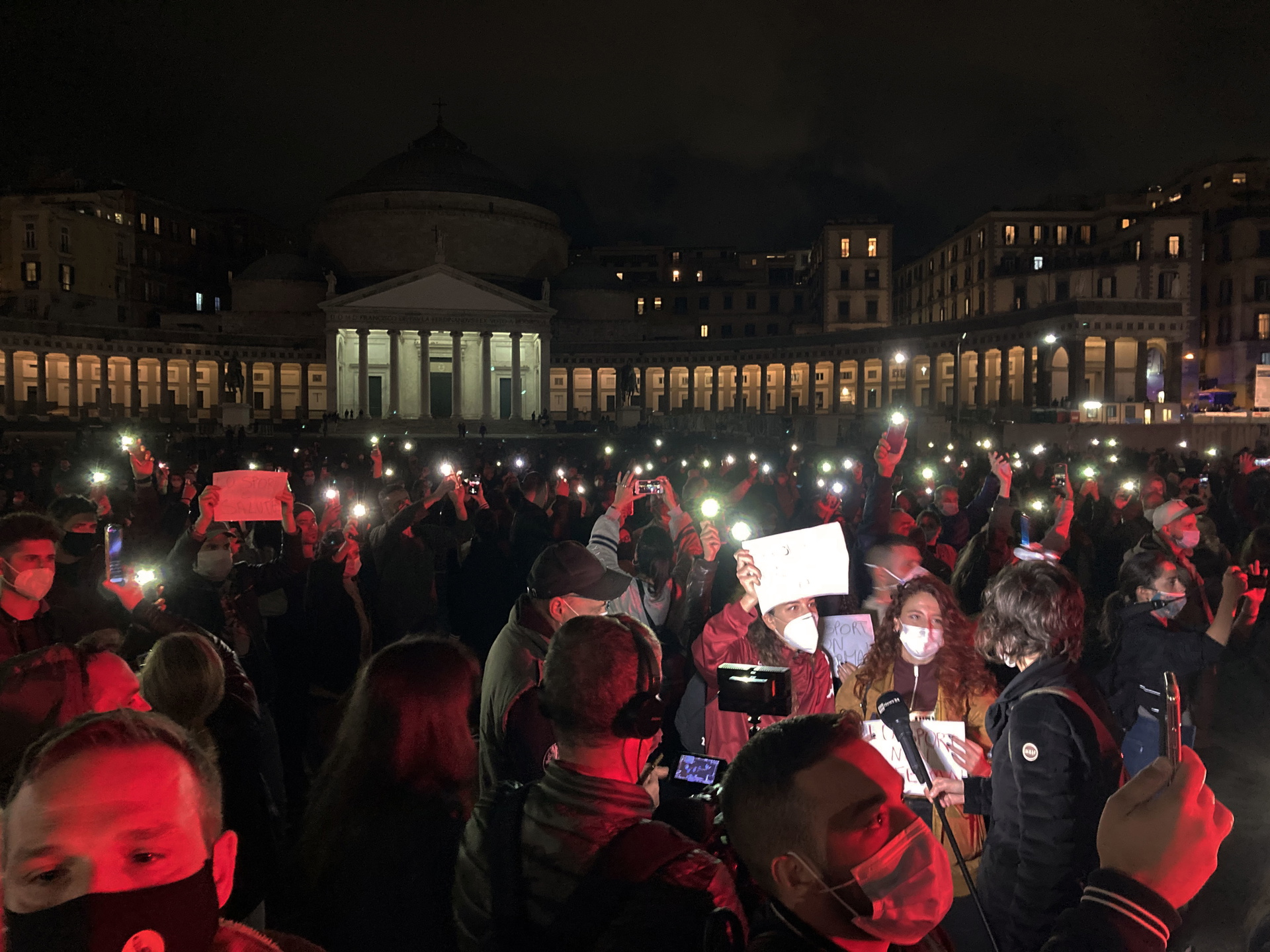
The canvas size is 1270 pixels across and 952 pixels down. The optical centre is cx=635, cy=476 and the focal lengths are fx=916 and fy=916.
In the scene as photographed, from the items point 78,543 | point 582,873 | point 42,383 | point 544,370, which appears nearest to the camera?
point 582,873

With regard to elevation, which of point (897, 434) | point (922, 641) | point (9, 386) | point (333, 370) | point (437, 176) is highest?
point (437, 176)

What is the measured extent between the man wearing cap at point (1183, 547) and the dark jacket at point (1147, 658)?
326mm

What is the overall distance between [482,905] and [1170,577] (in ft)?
15.3

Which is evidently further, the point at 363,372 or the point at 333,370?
the point at 333,370

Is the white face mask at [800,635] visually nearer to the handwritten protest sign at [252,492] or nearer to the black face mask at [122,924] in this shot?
the black face mask at [122,924]

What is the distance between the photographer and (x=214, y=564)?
6016 millimetres

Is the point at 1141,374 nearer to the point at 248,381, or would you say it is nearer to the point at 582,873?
the point at 582,873

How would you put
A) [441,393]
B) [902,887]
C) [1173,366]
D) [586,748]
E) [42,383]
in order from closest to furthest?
1. [902,887]
2. [586,748]
3. [1173,366]
4. [42,383]
5. [441,393]

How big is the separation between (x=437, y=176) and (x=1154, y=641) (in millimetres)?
79850

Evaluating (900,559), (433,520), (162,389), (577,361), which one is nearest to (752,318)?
(577,361)

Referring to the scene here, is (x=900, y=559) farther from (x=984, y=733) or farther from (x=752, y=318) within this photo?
(x=752, y=318)

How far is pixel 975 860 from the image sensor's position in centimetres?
426

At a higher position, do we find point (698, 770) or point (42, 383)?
point (42, 383)

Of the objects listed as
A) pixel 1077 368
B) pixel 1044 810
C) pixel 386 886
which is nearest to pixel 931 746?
pixel 1044 810
